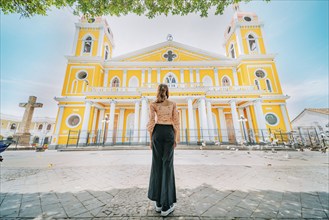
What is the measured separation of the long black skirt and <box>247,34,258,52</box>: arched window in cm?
2403

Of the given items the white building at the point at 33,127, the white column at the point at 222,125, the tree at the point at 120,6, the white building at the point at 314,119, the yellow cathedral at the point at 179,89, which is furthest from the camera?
the white building at the point at 33,127

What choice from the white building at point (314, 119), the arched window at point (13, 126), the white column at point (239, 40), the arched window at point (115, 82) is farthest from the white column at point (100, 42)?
the arched window at point (13, 126)

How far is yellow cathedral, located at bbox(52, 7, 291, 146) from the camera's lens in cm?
1498

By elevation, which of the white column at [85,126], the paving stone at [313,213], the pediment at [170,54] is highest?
the pediment at [170,54]

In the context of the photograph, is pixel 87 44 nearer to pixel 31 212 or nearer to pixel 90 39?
pixel 90 39

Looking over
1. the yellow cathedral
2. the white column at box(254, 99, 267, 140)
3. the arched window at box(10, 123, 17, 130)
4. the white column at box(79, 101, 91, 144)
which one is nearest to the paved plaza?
the yellow cathedral

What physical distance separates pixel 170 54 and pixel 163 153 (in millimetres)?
20942

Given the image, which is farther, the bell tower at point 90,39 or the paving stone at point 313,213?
the bell tower at point 90,39

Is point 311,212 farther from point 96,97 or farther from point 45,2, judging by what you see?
point 96,97

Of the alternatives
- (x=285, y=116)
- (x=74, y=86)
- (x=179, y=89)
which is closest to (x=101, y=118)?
(x=74, y=86)

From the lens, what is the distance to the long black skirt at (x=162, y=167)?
166 centimetres

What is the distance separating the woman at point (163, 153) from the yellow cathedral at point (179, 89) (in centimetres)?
1204

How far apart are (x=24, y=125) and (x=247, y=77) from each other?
28.7 m

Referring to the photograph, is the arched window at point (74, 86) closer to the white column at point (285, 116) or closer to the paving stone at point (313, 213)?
the paving stone at point (313, 213)
